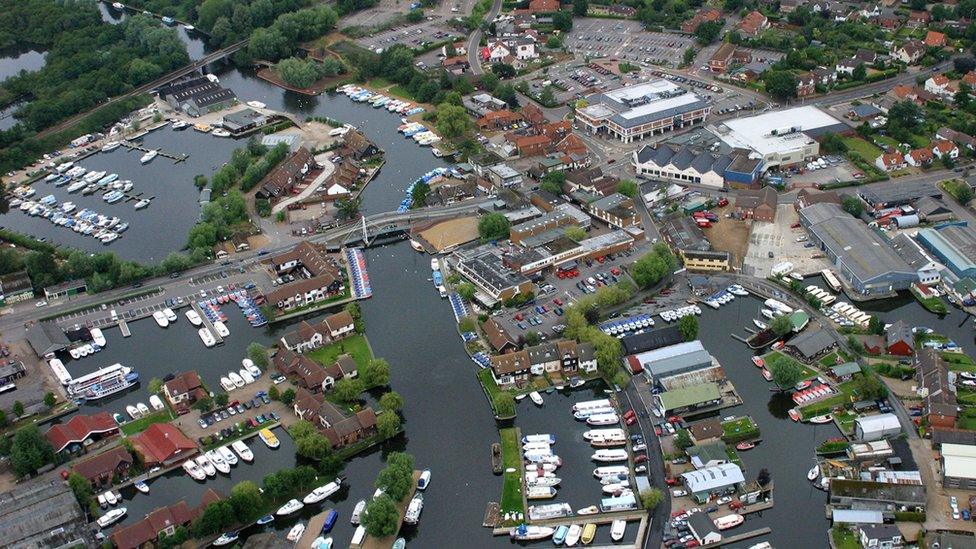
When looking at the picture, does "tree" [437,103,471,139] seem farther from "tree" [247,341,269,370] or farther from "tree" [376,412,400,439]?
"tree" [376,412,400,439]

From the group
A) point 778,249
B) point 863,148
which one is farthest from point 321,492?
point 863,148

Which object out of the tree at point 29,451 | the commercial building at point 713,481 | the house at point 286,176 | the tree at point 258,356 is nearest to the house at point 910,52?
the house at point 286,176

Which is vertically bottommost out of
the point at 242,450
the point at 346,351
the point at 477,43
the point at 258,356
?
the point at 477,43

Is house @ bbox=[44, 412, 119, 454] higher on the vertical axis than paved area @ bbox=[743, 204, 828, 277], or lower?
lower

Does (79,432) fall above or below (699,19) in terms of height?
below

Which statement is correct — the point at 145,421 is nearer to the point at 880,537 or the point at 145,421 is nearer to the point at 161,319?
the point at 161,319

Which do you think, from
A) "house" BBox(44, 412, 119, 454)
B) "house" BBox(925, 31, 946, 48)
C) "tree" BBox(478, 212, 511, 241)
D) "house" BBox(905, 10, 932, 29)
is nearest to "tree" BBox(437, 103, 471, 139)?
"tree" BBox(478, 212, 511, 241)

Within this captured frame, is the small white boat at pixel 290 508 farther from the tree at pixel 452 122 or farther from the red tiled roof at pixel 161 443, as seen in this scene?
the tree at pixel 452 122
